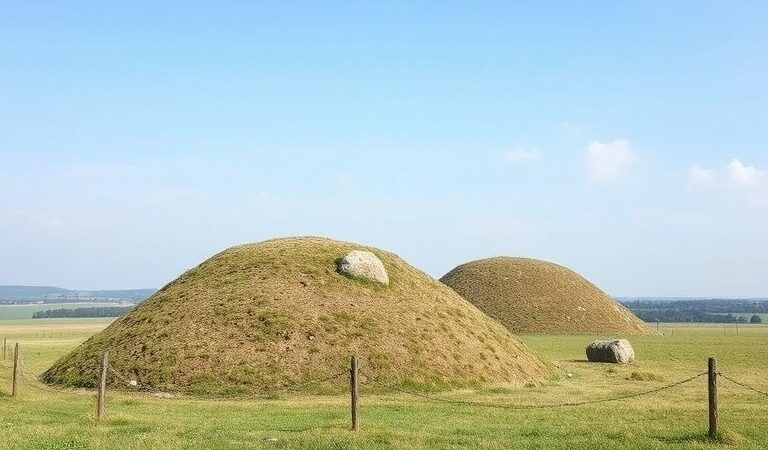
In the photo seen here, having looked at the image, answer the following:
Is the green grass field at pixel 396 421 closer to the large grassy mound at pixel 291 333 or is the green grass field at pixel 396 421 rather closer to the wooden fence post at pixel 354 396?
the wooden fence post at pixel 354 396

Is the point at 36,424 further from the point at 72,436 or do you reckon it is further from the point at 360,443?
the point at 360,443

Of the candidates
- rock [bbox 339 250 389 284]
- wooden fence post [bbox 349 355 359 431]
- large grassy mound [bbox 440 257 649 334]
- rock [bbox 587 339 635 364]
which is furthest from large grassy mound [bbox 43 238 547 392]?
large grassy mound [bbox 440 257 649 334]

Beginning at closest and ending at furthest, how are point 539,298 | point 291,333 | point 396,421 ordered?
point 396,421
point 291,333
point 539,298

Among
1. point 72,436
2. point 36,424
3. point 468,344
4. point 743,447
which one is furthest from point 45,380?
point 743,447

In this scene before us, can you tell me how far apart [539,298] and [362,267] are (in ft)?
241

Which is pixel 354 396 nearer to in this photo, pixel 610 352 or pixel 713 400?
pixel 713 400

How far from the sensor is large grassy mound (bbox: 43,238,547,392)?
1460 inches

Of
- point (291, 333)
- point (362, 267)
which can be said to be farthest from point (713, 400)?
point (362, 267)

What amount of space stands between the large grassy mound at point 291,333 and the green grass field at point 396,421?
2.38m

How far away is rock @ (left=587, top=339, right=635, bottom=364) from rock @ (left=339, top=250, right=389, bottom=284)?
22.8 m

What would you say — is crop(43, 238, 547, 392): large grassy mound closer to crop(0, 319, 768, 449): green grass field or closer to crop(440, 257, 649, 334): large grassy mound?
crop(0, 319, 768, 449): green grass field

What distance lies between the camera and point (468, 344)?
43.3 metres

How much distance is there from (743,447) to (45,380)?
3812 cm

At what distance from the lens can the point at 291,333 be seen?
39.6 m
